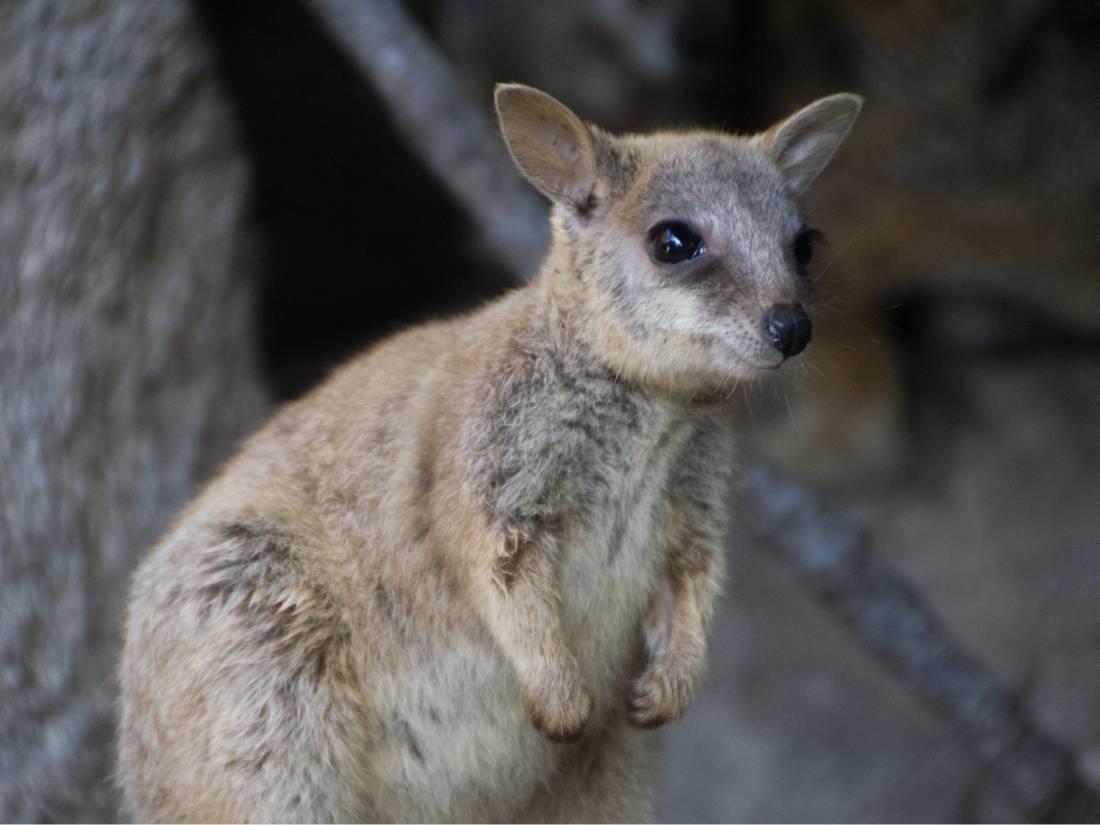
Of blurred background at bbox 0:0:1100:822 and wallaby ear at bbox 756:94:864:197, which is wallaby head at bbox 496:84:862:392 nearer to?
wallaby ear at bbox 756:94:864:197

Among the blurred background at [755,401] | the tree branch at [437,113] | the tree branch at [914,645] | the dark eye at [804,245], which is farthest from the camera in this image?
the tree branch at [437,113]

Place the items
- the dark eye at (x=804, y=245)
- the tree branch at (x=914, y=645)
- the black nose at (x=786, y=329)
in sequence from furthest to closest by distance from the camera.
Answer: the tree branch at (x=914, y=645) < the dark eye at (x=804, y=245) < the black nose at (x=786, y=329)

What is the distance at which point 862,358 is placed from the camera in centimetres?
806

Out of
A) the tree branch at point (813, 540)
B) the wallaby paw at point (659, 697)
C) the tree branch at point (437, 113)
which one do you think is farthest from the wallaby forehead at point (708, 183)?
the tree branch at point (437, 113)

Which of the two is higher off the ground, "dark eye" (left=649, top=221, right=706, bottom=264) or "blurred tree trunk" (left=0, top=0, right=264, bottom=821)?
"dark eye" (left=649, top=221, right=706, bottom=264)

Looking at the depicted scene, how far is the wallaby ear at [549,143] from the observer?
3.43 metres

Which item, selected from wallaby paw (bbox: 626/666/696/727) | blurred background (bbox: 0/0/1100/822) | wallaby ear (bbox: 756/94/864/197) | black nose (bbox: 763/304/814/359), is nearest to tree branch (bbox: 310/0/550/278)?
blurred background (bbox: 0/0/1100/822)

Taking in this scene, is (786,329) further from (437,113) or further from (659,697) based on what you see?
(437,113)

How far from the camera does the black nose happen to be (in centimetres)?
324

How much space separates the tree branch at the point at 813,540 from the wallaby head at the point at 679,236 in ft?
5.63

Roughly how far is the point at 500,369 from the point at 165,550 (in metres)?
1.04

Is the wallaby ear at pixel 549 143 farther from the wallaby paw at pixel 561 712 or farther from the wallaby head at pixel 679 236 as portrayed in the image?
the wallaby paw at pixel 561 712

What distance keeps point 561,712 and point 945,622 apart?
492 centimetres

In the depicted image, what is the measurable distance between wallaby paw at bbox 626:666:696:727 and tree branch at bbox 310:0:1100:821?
1778 millimetres
